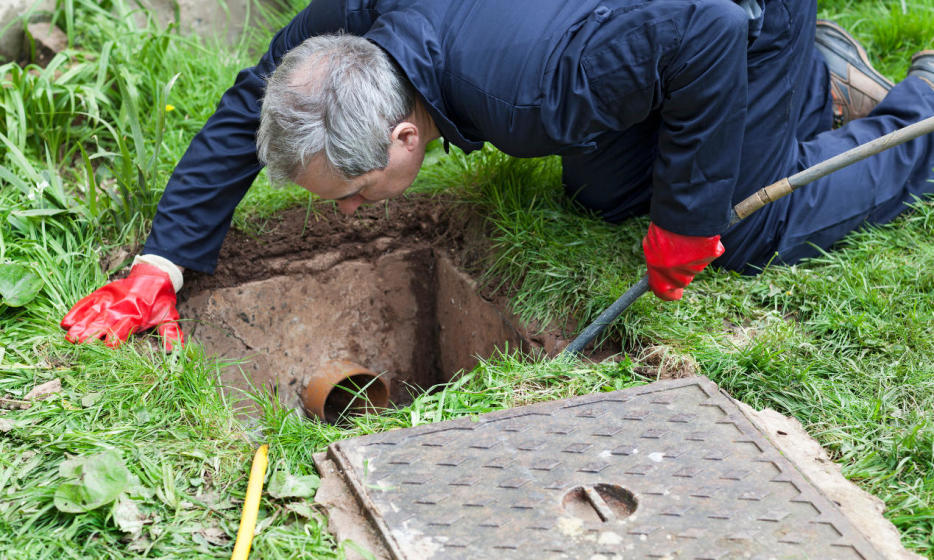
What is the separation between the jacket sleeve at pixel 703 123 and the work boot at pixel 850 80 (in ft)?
3.81

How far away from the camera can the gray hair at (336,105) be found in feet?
6.24

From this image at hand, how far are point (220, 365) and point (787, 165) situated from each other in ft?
5.74

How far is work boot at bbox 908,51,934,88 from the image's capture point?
285 centimetres

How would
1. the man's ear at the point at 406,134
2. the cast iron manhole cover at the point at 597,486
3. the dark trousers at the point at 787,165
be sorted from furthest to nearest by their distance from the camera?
the dark trousers at the point at 787,165 < the man's ear at the point at 406,134 < the cast iron manhole cover at the point at 597,486

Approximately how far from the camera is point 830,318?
2258 millimetres

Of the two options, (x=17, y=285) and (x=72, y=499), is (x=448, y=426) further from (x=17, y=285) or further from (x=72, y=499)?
(x=17, y=285)

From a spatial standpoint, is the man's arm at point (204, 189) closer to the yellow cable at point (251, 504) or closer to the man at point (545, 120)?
the man at point (545, 120)

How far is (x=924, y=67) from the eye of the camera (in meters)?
2.89

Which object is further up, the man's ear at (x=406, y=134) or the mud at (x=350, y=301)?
the man's ear at (x=406, y=134)

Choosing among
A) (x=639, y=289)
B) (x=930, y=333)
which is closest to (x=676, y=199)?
(x=639, y=289)

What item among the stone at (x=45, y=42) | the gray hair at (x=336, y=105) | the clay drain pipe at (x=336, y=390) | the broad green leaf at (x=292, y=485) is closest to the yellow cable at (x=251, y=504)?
the broad green leaf at (x=292, y=485)

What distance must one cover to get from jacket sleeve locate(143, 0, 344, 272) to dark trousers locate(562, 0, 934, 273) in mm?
978

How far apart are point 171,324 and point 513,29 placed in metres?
1.28

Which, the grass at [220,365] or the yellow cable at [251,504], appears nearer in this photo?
the yellow cable at [251,504]
